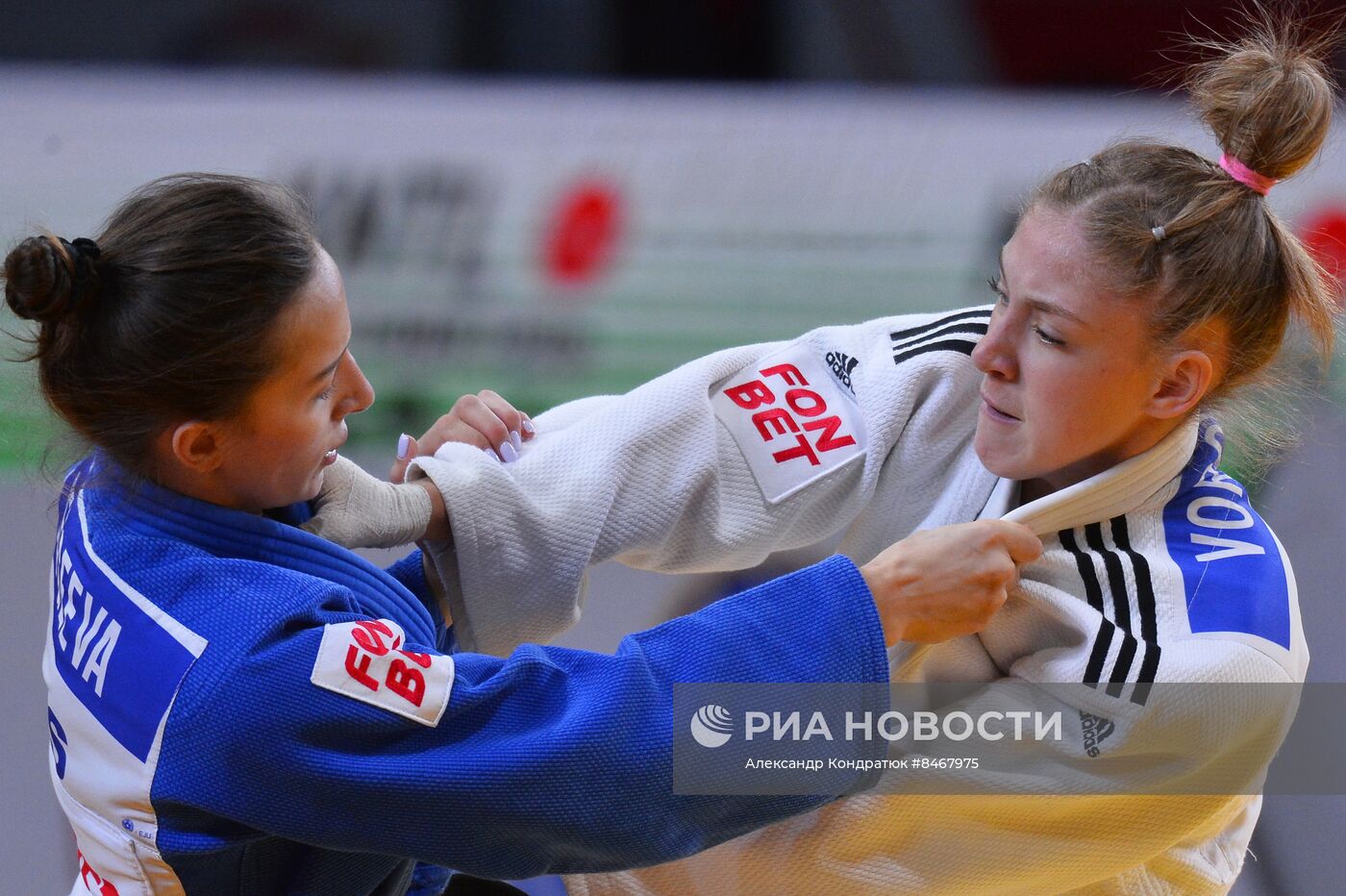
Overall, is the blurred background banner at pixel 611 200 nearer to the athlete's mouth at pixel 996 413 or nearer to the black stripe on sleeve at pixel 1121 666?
the athlete's mouth at pixel 996 413

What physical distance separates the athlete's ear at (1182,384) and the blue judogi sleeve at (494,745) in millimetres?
345

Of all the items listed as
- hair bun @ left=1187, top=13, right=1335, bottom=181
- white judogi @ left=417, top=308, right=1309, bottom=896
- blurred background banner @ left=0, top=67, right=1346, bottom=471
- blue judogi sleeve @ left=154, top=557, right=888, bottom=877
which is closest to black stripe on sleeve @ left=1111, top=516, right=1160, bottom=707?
white judogi @ left=417, top=308, right=1309, bottom=896

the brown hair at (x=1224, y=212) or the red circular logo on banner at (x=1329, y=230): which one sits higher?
the brown hair at (x=1224, y=212)

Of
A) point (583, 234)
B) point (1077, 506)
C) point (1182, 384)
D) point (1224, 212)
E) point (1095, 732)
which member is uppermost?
point (1224, 212)

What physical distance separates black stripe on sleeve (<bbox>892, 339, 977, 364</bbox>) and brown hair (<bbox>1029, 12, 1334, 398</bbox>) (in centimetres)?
20

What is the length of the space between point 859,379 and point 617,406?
0.25m

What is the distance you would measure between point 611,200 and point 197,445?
2.22 m

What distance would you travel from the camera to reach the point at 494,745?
41.4 inches

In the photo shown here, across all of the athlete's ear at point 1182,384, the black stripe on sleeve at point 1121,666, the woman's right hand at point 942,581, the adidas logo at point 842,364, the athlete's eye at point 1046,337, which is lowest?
the black stripe on sleeve at point 1121,666

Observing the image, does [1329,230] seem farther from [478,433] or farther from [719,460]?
[478,433]

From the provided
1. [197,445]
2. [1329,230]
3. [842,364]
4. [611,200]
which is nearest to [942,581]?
[842,364]

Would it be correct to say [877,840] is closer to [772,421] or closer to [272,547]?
[772,421]

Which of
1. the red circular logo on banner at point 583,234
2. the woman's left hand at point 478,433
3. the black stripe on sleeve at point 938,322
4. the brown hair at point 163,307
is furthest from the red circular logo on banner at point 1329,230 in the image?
the brown hair at point 163,307

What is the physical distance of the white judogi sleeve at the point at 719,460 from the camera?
4.39 feet
